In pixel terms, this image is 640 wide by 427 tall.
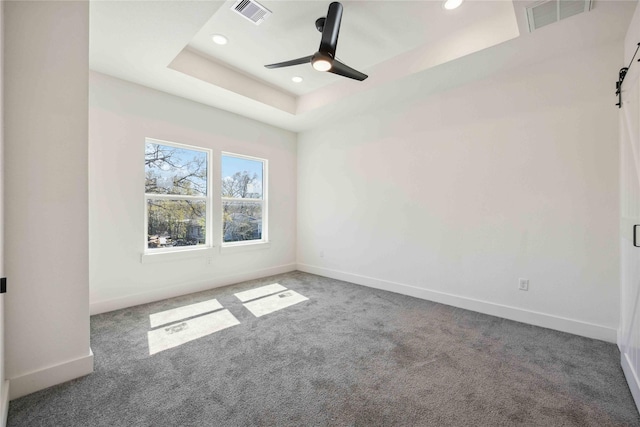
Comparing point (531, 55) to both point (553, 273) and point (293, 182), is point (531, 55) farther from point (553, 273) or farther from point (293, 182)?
point (293, 182)

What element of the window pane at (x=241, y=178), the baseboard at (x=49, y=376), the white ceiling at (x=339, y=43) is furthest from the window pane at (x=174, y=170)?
the baseboard at (x=49, y=376)

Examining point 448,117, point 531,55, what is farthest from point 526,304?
point 531,55

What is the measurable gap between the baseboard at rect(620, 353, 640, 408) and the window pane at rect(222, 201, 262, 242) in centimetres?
449

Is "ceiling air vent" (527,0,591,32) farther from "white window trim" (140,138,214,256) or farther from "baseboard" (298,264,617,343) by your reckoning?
"white window trim" (140,138,214,256)

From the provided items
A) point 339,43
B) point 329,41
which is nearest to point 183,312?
point 329,41

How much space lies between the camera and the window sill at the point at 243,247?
14.2 feet

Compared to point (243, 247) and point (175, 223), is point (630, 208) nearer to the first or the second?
point (243, 247)

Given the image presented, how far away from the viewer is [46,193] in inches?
71.7

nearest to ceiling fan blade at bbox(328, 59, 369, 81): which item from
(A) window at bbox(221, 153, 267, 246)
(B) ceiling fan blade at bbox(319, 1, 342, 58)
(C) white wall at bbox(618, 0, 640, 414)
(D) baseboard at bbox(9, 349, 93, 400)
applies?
(B) ceiling fan blade at bbox(319, 1, 342, 58)

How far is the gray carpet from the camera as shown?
1.61 meters

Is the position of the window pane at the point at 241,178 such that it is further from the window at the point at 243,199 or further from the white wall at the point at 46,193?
the white wall at the point at 46,193

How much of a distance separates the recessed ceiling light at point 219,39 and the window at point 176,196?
154cm

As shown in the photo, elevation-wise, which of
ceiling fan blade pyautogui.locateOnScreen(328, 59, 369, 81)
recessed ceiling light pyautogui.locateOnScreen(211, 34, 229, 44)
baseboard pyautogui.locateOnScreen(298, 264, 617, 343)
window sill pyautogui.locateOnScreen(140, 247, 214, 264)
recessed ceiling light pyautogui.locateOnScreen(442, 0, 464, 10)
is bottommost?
baseboard pyautogui.locateOnScreen(298, 264, 617, 343)

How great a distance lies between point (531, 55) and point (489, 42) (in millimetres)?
579
